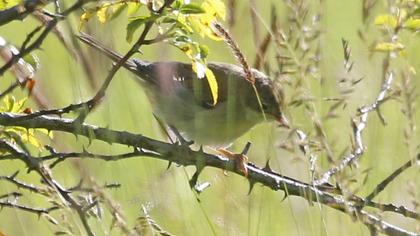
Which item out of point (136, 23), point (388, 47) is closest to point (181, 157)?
point (136, 23)

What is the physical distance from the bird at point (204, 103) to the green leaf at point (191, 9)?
1.64m

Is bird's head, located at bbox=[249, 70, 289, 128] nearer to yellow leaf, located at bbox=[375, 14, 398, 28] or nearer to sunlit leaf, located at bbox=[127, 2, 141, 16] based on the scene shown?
yellow leaf, located at bbox=[375, 14, 398, 28]

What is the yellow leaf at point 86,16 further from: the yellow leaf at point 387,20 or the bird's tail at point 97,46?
the yellow leaf at point 387,20

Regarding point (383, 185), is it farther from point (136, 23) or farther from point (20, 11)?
point (20, 11)

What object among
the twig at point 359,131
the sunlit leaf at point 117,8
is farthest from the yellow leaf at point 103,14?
the twig at point 359,131

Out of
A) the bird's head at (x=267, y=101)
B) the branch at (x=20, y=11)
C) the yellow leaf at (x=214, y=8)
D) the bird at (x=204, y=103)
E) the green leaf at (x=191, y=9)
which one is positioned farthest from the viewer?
the bird at (x=204, y=103)

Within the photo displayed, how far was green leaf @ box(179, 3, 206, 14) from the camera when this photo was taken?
2283 mm

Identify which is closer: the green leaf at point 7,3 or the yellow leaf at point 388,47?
the green leaf at point 7,3

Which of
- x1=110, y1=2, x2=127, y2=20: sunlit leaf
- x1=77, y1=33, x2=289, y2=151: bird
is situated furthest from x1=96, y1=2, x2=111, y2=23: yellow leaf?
x1=77, y1=33, x2=289, y2=151: bird

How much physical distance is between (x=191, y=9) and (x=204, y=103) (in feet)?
6.83

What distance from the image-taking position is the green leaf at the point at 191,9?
89.9 inches

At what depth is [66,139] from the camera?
3.13 m

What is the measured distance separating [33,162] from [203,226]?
0.59m

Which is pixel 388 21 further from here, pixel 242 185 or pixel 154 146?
pixel 242 185
